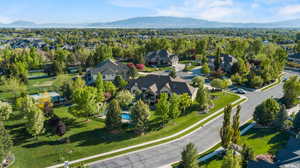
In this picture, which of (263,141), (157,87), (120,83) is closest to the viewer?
(263,141)

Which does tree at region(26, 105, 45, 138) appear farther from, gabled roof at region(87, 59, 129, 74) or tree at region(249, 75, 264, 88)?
tree at region(249, 75, 264, 88)

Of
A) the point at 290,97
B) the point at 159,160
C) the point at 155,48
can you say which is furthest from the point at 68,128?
the point at 155,48

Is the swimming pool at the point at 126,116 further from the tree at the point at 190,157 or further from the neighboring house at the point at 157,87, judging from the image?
the tree at the point at 190,157

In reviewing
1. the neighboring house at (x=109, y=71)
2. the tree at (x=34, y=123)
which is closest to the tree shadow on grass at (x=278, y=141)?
the tree at (x=34, y=123)

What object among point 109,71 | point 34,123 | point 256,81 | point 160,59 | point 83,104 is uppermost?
point 160,59

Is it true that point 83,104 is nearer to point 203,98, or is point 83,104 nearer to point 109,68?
point 203,98

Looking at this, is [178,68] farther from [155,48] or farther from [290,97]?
[290,97]

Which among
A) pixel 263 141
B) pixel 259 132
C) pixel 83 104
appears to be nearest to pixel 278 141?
pixel 263 141
